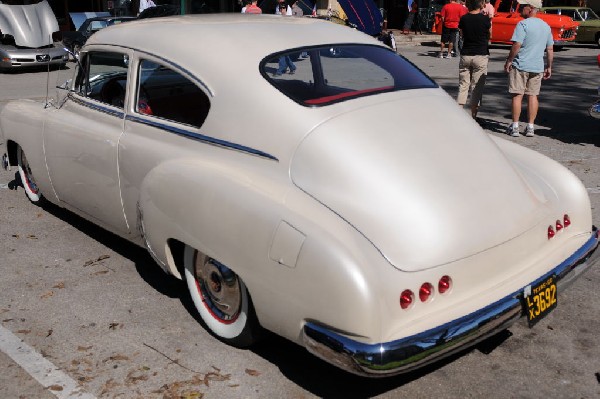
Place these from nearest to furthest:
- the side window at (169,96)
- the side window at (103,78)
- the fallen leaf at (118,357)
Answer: the fallen leaf at (118,357), the side window at (169,96), the side window at (103,78)

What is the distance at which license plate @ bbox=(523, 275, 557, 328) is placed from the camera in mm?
3576

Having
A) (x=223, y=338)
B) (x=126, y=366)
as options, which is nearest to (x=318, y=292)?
(x=223, y=338)

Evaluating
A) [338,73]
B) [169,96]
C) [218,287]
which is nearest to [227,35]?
[169,96]

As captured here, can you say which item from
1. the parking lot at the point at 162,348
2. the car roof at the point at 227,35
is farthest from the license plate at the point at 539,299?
the car roof at the point at 227,35

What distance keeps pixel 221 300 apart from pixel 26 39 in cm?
1342

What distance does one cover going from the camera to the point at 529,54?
29.6 feet

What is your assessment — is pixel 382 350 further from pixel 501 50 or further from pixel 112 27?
pixel 501 50

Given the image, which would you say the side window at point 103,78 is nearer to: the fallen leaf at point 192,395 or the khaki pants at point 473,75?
the fallen leaf at point 192,395

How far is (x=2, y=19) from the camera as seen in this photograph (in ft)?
51.2

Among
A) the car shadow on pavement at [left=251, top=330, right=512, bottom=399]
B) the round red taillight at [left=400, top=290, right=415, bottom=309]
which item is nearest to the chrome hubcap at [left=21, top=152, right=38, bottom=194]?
the car shadow on pavement at [left=251, top=330, right=512, bottom=399]

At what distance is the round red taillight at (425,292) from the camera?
10.8 feet

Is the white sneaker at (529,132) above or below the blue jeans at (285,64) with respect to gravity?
below

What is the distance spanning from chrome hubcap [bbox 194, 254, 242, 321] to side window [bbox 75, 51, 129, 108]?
1544 mm

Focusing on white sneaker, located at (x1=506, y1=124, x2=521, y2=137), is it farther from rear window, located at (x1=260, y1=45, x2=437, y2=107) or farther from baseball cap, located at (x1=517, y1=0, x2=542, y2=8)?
rear window, located at (x1=260, y1=45, x2=437, y2=107)
